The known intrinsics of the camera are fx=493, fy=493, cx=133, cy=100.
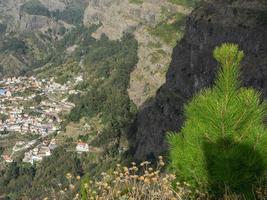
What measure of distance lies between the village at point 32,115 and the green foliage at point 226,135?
204ft

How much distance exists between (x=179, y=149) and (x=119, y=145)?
59775mm

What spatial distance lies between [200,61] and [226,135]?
134 feet

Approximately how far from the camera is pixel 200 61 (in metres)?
45.1

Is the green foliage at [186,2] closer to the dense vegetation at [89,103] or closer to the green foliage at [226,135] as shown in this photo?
the dense vegetation at [89,103]

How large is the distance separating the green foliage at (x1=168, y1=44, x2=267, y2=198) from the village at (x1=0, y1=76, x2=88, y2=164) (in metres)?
62.1

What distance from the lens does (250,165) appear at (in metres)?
4.89

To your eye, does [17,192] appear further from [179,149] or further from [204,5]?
[179,149]

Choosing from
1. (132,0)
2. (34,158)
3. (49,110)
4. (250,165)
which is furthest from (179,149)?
(132,0)

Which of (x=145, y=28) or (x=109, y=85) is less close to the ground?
(x=145, y=28)

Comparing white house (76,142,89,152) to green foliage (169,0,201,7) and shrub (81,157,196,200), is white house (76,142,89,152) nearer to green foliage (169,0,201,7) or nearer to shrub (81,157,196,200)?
green foliage (169,0,201,7)

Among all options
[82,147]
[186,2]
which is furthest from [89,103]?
[186,2]

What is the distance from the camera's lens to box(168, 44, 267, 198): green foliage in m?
4.61

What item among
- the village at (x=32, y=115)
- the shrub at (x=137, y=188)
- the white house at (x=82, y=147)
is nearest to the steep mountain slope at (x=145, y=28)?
the white house at (x=82, y=147)

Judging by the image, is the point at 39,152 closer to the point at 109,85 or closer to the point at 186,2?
the point at 109,85
